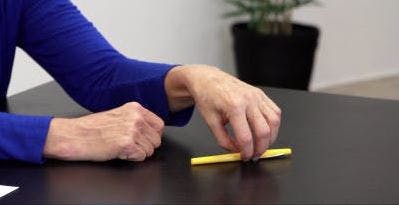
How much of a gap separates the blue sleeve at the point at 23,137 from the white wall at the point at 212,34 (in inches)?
52.6

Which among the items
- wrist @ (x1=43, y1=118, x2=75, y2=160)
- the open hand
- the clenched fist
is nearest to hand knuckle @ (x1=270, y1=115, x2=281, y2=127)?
the open hand

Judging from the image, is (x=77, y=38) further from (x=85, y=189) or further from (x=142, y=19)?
(x=142, y=19)

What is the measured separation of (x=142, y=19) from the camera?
2.93m

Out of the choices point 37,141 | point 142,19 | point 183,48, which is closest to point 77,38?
point 37,141

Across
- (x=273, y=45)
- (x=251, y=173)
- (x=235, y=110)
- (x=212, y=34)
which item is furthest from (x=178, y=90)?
(x=212, y=34)

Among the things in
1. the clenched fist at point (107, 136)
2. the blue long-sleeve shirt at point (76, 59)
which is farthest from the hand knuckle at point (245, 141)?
the blue long-sleeve shirt at point (76, 59)

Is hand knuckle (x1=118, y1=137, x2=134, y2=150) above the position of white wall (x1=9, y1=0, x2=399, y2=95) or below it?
above

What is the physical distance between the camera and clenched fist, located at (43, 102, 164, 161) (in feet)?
2.95

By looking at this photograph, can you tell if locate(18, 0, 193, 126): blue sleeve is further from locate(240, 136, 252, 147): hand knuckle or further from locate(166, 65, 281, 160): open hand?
locate(240, 136, 252, 147): hand knuckle

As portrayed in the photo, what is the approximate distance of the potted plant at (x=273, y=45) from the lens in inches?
126

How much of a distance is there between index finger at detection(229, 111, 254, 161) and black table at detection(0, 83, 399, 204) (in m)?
0.02

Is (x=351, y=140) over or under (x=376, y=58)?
over

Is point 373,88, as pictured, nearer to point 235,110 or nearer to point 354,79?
point 354,79

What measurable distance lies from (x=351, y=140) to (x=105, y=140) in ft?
1.25
